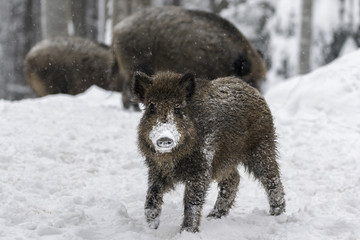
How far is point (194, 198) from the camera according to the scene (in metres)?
4.41

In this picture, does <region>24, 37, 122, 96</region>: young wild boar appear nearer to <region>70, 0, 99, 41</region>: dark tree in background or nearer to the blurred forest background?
the blurred forest background

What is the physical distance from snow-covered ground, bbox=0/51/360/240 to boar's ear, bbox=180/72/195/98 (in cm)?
122

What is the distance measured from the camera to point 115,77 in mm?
10227

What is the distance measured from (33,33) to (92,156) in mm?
6916

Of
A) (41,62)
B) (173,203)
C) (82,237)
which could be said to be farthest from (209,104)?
(41,62)

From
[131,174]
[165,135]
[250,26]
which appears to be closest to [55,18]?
[250,26]

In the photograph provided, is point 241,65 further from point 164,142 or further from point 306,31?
point 306,31

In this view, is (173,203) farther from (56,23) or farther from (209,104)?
(56,23)

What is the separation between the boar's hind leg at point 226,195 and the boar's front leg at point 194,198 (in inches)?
28.5

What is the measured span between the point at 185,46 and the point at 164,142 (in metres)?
4.75

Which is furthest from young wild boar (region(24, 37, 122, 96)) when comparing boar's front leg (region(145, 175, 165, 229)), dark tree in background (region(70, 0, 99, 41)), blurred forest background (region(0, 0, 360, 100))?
boar's front leg (region(145, 175, 165, 229))

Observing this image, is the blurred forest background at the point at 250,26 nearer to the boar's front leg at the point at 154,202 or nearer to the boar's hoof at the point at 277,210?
the boar's hoof at the point at 277,210

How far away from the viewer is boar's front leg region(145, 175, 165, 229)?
4508mm

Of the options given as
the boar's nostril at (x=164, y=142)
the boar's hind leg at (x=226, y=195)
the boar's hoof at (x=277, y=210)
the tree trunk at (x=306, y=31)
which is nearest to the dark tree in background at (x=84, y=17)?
the tree trunk at (x=306, y=31)
